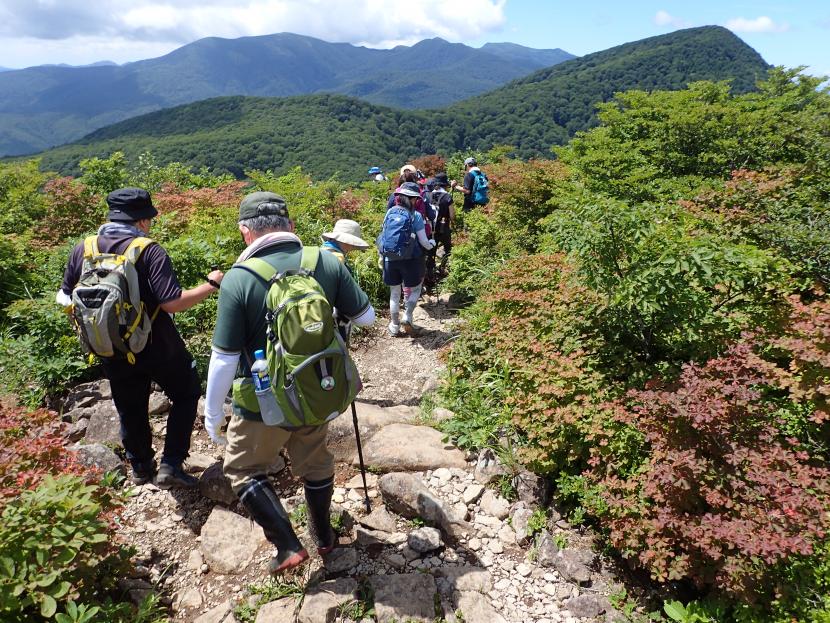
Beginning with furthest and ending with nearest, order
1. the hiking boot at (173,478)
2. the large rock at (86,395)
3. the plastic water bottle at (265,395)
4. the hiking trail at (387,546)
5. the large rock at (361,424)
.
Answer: the large rock at (86,395), the large rock at (361,424), the hiking boot at (173,478), the hiking trail at (387,546), the plastic water bottle at (265,395)


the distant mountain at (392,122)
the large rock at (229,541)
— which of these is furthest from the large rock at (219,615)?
the distant mountain at (392,122)

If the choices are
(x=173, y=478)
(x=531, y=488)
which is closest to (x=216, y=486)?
(x=173, y=478)

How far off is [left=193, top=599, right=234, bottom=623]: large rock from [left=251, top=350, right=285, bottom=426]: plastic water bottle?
3.96ft

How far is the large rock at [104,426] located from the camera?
165 inches

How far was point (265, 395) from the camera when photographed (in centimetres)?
248

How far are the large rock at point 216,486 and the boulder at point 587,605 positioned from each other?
236 centimetres

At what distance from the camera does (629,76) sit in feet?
382

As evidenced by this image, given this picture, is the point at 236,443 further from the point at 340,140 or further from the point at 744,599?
the point at 340,140

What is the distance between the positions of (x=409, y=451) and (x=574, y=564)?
149 cm

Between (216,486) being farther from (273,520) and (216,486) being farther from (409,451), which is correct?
(409,451)

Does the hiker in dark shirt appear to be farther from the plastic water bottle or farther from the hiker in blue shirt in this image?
the hiker in blue shirt

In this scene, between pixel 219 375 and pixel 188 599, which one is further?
pixel 188 599

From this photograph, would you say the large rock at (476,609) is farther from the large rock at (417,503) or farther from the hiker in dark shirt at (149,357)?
the hiker in dark shirt at (149,357)

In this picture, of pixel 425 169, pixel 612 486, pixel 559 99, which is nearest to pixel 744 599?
pixel 612 486
